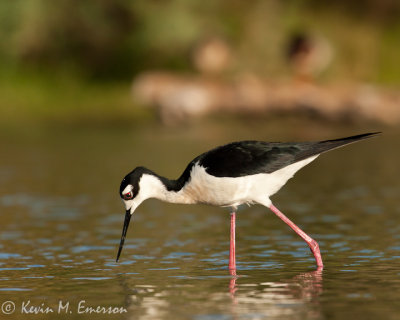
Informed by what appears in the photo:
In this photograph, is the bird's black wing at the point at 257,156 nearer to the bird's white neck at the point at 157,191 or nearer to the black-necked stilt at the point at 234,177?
the black-necked stilt at the point at 234,177

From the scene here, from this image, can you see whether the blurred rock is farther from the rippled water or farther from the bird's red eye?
the bird's red eye

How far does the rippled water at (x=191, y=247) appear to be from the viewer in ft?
30.5

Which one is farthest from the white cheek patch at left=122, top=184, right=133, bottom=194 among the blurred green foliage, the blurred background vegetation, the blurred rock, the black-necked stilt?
the blurred green foliage

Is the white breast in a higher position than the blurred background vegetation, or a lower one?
lower

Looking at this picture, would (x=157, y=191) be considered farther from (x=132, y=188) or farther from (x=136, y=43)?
(x=136, y=43)

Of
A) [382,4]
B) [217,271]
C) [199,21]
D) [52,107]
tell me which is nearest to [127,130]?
[52,107]

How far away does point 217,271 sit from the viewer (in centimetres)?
1110

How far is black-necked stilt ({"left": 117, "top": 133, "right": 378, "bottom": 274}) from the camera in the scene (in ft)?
36.8

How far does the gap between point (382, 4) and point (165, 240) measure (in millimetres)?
34027

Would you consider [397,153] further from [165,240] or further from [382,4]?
[382,4]

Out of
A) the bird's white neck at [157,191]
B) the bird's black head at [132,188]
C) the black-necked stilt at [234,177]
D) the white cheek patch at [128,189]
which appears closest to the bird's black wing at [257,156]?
the black-necked stilt at [234,177]

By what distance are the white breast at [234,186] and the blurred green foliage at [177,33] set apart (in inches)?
1068

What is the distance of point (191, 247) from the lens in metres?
12.9

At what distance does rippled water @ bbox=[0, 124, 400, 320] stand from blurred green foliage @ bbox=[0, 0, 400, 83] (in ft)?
50.8
